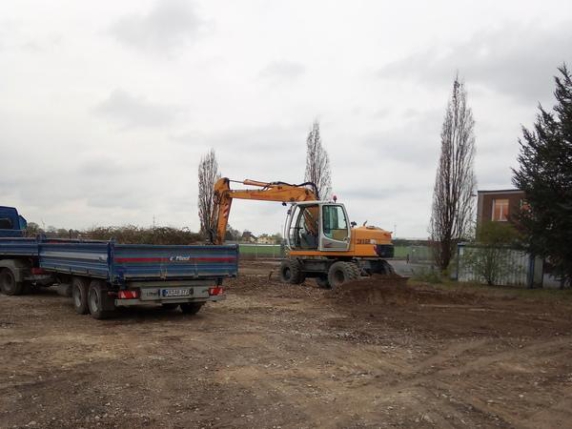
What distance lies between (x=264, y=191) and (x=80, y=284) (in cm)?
1007

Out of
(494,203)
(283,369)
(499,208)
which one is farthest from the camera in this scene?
(494,203)

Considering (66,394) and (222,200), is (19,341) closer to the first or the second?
(66,394)

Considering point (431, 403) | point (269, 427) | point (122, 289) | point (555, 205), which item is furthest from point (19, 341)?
point (555, 205)

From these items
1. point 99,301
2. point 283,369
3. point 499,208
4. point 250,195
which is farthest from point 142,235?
point 499,208

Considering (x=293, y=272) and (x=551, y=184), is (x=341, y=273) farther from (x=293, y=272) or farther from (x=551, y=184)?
(x=551, y=184)

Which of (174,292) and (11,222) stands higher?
(11,222)

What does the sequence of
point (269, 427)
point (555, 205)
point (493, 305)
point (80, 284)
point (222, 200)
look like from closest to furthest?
1. point (269, 427)
2. point (80, 284)
3. point (493, 305)
4. point (555, 205)
5. point (222, 200)

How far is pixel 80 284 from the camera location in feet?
40.8

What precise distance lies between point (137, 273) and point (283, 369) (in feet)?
14.7

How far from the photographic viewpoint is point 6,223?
1939 centimetres

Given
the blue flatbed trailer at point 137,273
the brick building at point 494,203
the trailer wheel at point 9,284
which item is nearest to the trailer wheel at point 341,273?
the blue flatbed trailer at point 137,273

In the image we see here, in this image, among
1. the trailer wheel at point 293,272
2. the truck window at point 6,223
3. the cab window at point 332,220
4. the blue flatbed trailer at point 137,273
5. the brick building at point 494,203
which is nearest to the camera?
the blue flatbed trailer at point 137,273

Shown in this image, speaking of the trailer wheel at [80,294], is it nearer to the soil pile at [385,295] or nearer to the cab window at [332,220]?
the soil pile at [385,295]

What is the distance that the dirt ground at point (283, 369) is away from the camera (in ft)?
Answer: 19.0
